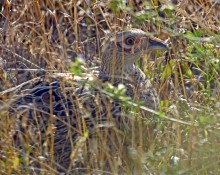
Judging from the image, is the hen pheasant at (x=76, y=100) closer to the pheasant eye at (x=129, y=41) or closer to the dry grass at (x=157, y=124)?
the pheasant eye at (x=129, y=41)

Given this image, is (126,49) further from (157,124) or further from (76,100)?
(157,124)

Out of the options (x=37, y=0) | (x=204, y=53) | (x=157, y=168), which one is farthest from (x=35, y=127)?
(x=37, y=0)

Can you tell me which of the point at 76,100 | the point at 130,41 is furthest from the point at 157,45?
→ the point at 76,100

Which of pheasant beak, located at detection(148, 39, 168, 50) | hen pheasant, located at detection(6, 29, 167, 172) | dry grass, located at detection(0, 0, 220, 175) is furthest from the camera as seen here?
pheasant beak, located at detection(148, 39, 168, 50)

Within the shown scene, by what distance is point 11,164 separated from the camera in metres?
3.17

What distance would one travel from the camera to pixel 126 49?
14.1 feet

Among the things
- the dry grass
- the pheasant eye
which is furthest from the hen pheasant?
the dry grass

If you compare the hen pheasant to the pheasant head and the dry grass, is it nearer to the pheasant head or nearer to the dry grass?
the pheasant head

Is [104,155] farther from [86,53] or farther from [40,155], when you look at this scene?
[86,53]

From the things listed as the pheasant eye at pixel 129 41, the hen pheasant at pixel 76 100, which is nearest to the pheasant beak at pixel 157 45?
the hen pheasant at pixel 76 100

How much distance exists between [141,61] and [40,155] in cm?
178

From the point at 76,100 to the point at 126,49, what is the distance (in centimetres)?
77

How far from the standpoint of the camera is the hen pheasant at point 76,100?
3.59 meters

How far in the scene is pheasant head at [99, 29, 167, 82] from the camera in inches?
167
